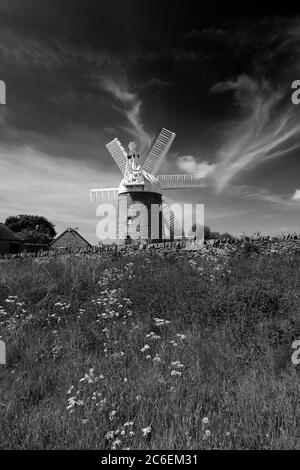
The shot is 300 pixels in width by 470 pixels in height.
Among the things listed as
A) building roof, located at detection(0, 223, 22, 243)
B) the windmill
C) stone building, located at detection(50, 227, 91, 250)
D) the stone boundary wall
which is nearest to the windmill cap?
the windmill

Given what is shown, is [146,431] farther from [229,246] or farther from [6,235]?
[6,235]

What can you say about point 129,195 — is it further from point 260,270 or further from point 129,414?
point 129,414

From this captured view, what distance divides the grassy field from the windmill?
19025 mm

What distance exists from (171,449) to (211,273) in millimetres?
7856

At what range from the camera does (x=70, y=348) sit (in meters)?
5.54

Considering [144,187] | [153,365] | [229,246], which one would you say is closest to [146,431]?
[153,365]

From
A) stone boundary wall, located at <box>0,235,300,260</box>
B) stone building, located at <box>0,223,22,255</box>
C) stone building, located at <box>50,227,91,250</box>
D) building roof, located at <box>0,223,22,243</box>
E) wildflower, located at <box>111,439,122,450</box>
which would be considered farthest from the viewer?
stone building, located at <box>50,227,91,250</box>

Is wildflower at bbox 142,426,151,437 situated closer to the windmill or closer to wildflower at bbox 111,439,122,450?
wildflower at bbox 111,439,122,450

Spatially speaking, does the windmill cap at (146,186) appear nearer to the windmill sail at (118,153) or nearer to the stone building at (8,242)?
the windmill sail at (118,153)

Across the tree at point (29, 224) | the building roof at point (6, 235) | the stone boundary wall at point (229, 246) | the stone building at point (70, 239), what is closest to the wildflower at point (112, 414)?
the stone boundary wall at point (229, 246)

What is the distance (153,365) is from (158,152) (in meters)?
29.8

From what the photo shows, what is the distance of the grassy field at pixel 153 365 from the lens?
3.12 metres

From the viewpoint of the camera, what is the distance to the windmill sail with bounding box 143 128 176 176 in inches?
1278
